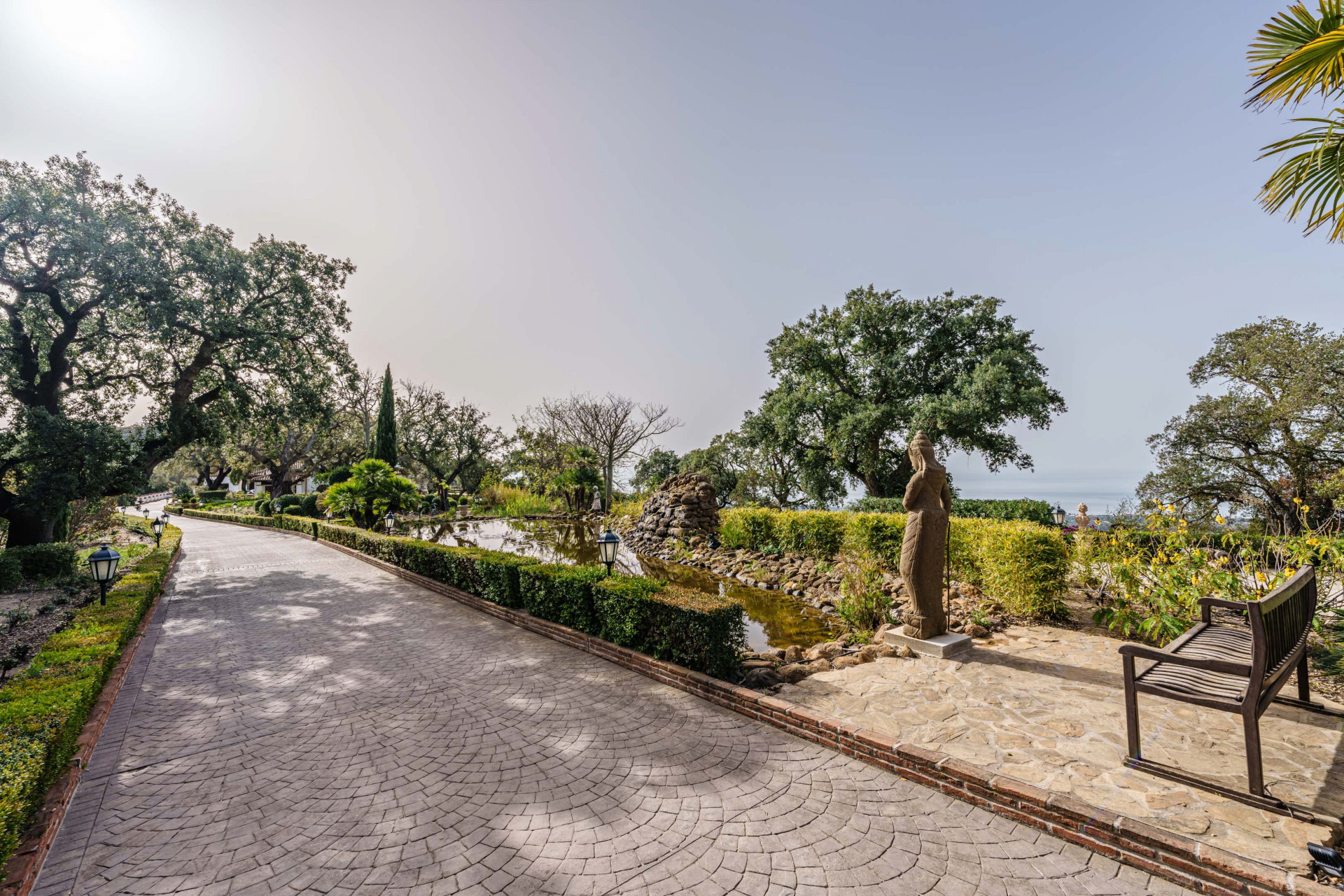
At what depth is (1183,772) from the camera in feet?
9.98

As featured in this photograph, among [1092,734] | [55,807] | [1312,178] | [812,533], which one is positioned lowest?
[55,807]

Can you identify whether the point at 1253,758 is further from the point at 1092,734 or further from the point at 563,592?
the point at 563,592

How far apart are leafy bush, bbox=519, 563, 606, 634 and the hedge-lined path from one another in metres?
0.73

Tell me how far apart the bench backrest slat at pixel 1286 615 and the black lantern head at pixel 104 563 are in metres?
11.4

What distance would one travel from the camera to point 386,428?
1033 inches

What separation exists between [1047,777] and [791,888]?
5.96 ft

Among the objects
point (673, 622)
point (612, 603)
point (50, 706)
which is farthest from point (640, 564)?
point (50, 706)

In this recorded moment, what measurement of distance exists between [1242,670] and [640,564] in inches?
453

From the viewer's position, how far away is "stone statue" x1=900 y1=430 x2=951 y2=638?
5.41 meters

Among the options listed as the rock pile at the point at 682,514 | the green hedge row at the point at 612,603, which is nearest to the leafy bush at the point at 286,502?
the rock pile at the point at 682,514

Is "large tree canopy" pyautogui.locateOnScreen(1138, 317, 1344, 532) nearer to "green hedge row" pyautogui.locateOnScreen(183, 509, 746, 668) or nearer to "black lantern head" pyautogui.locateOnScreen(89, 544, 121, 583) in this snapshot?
"green hedge row" pyautogui.locateOnScreen(183, 509, 746, 668)

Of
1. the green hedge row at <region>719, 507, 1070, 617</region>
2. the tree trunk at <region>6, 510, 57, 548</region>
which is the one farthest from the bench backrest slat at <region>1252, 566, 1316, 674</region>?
the tree trunk at <region>6, 510, 57, 548</region>

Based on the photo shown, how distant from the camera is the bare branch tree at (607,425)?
28906 mm

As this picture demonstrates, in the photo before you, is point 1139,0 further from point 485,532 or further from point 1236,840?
point 485,532
